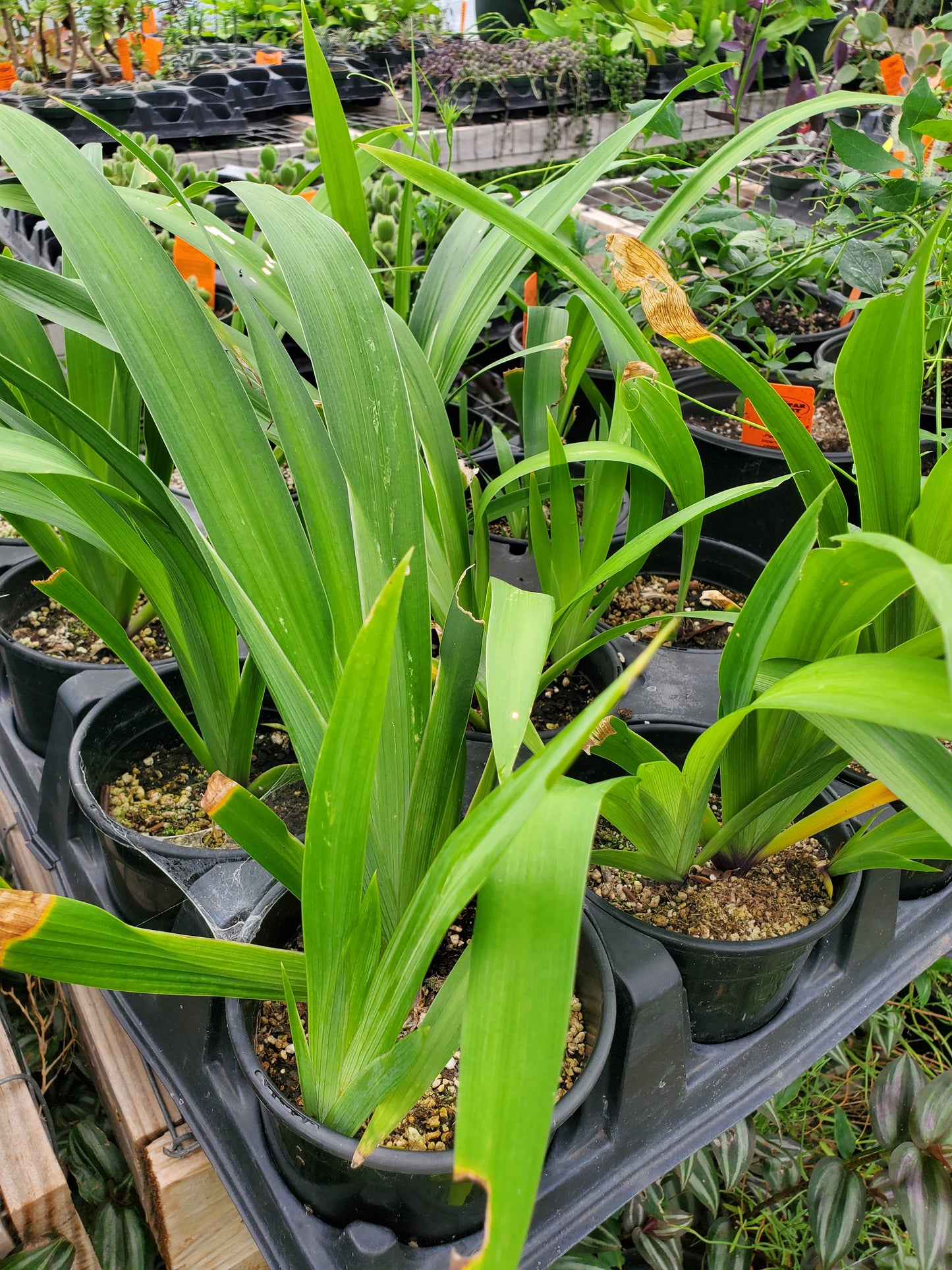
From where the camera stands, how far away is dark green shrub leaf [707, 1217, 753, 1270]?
0.78 metres

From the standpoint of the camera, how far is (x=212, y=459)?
48cm

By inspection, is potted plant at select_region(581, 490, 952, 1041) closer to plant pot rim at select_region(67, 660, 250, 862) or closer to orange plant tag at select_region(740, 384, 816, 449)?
plant pot rim at select_region(67, 660, 250, 862)

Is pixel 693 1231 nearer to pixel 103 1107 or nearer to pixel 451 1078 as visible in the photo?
pixel 451 1078

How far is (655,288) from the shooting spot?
0.59 metres

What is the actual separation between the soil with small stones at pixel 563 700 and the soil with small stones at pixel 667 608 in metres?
0.11

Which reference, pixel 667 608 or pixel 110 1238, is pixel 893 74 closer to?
pixel 667 608

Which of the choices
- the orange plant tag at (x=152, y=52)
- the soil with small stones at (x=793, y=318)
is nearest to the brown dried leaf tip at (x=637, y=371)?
the soil with small stones at (x=793, y=318)

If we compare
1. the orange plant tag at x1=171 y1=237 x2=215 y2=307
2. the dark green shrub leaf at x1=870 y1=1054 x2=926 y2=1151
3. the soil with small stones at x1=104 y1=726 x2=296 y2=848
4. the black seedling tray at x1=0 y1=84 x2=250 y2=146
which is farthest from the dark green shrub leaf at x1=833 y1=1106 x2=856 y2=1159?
the black seedling tray at x1=0 y1=84 x2=250 y2=146

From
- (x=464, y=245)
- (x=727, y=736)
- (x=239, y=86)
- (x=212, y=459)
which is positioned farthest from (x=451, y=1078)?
(x=239, y=86)

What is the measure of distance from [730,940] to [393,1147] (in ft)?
0.75

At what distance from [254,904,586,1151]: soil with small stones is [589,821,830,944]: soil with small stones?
0.09 metres

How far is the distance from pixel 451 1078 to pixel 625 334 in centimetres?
45

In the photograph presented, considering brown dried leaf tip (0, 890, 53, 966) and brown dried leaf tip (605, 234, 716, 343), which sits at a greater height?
brown dried leaf tip (605, 234, 716, 343)

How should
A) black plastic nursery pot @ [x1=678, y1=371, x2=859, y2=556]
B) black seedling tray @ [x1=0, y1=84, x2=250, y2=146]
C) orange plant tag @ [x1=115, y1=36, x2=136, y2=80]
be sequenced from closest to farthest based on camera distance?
black plastic nursery pot @ [x1=678, y1=371, x2=859, y2=556] → black seedling tray @ [x1=0, y1=84, x2=250, y2=146] → orange plant tag @ [x1=115, y1=36, x2=136, y2=80]
